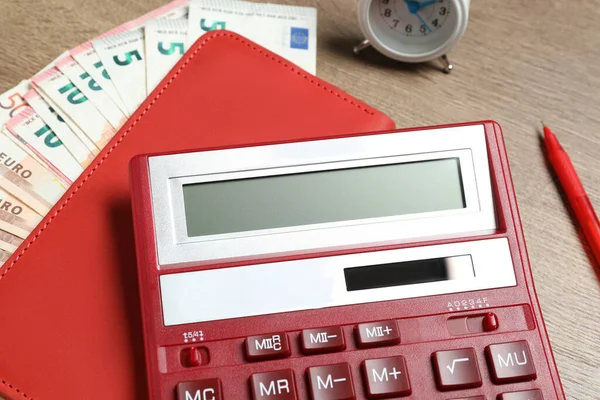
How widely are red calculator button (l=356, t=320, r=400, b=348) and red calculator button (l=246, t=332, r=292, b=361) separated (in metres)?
0.07

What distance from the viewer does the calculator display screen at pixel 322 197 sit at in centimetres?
65

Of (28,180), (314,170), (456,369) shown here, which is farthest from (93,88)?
(456,369)

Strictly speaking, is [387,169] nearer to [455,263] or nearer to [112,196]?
[455,263]

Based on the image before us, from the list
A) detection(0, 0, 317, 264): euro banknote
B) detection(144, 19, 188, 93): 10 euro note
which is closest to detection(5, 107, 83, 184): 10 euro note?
detection(0, 0, 317, 264): euro banknote

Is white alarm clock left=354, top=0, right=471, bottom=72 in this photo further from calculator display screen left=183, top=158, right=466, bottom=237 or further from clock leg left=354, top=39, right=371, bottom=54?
calculator display screen left=183, top=158, right=466, bottom=237

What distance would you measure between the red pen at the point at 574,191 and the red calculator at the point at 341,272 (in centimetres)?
15

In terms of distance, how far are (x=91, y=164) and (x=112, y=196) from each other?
0.04 m

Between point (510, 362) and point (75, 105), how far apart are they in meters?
0.57

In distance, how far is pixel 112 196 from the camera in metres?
0.73

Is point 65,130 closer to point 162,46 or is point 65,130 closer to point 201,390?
point 162,46

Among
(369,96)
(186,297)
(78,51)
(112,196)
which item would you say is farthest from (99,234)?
(369,96)

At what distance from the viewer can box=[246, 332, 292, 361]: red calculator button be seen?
61cm

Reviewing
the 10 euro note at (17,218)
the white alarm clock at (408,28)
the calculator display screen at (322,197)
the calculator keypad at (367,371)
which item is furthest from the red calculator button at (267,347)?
the white alarm clock at (408,28)

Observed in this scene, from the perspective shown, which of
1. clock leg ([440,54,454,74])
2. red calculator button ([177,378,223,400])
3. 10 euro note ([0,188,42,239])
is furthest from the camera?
clock leg ([440,54,454,74])
